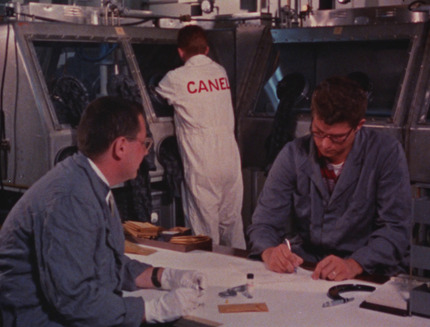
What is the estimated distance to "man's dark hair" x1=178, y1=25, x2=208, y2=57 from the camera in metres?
4.53

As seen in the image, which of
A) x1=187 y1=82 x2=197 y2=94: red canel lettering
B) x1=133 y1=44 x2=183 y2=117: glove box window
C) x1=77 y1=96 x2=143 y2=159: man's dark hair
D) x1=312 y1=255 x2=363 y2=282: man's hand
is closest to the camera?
x1=77 y1=96 x2=143 y2=159: man's dark hair

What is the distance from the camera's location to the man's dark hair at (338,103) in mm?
2469

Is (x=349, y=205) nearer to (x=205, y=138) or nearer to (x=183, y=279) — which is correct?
(x=183, y=279)

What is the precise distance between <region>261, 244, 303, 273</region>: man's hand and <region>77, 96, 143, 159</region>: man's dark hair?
0.78 m

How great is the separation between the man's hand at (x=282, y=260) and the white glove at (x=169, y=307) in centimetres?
52

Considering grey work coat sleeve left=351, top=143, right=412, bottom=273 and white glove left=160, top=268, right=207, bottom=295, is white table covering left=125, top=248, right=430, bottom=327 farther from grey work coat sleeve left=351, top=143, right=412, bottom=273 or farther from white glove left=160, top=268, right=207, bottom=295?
grey work coat sleeve left=351, top=143, right=412, bottom=273

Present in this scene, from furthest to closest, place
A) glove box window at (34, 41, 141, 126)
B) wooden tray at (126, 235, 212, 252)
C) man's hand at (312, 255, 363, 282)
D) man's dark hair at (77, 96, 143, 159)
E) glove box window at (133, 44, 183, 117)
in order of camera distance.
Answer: glove box window at (133, 44, 183, 117), glove box window at (34, 41, 141, 126), wooden tray at (126, 235, 212, 252), man's hand at (312, 255, 363, 282), man's dark hair at (77, 96, 143, 159)

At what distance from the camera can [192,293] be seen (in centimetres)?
198

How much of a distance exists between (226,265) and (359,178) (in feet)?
2.04

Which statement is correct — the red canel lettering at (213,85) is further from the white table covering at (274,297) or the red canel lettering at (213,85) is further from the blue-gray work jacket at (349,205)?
the white table covering at (274,297)

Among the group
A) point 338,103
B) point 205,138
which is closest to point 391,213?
point 338,103

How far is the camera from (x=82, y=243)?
1776 mm

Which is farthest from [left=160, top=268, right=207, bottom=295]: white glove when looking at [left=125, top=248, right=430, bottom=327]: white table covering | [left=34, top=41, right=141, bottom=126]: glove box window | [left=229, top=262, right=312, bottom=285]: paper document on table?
[left=34, top=41, right=141, bottom=126]: glove box window

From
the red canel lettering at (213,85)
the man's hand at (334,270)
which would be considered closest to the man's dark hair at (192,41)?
the red canel lettering at (213,85)
